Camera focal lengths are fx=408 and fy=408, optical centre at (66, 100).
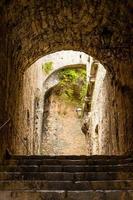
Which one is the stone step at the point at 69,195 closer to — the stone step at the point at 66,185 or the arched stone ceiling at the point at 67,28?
the stone step at the point at 66,185

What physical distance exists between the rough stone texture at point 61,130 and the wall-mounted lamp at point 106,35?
1194cm

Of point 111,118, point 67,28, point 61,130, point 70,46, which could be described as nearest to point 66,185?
point 67,28

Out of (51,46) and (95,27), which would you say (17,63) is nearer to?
(51,46)

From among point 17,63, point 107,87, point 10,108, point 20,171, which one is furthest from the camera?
point 107,87

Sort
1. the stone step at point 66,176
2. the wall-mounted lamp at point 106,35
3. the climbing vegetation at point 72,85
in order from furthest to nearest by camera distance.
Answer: the climbing vegetation at point 72,85
the wall-mounted lamp at point 106,35
the stone step at point 66,176

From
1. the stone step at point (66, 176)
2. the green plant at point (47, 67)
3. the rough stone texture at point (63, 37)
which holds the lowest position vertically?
the stone step at point (66, 176)

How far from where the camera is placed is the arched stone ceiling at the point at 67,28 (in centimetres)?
765

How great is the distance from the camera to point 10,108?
855 cm

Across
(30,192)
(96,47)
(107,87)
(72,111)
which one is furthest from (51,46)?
(72,111)

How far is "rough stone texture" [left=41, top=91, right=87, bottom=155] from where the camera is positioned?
20.9 meters

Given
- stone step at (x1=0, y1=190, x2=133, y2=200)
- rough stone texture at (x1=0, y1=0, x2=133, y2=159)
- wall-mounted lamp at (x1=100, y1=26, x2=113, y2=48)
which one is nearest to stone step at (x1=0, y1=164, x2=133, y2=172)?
stone step at (x1=0, y1=190, x2=133, y2=200)

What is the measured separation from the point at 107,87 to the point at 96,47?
1.86 m

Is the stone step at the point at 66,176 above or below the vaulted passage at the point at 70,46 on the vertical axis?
below

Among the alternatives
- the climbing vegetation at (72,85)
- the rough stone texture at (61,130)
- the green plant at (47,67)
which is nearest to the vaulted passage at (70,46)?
the green plant at (47,67)
